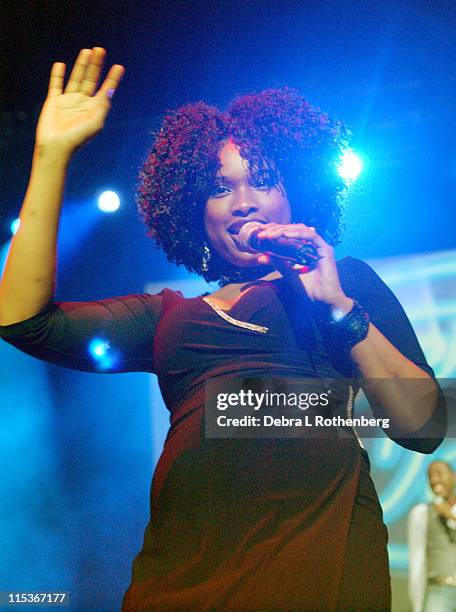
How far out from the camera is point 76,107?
1551 mm

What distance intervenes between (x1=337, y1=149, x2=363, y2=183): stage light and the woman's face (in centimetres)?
22

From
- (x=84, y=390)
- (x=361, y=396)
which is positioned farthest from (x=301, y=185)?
(x=84, y=390)

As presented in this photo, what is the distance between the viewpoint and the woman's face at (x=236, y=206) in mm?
1705

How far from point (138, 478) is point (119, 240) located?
0.69 m

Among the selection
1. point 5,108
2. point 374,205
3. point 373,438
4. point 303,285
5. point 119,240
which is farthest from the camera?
point 5,108

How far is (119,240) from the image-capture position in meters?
1.98

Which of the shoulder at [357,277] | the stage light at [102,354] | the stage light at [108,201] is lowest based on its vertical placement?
the stage light at [102,354]

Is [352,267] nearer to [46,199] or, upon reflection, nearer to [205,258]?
[205,258]

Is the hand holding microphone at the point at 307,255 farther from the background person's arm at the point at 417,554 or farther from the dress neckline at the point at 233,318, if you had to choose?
the background person's arm at the point at 417,554

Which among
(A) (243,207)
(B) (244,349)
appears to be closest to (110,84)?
(A) (243,207)

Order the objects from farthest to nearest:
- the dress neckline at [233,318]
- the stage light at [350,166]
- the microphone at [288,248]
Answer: the stage light at [350,166] < the dress neckline at [233,318] < the microphone at [288,248]

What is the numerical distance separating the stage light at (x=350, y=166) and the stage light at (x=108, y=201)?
65 cm

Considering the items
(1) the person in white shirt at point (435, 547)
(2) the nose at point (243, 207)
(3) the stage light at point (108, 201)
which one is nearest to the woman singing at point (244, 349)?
(2) the nose at point (243, 207)

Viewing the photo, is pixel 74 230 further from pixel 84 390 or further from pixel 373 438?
pixel 373 438
